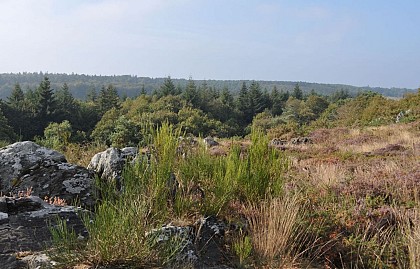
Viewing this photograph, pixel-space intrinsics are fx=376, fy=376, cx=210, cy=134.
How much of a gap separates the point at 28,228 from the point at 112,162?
5.50 ft

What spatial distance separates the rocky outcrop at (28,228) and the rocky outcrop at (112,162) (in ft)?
3.50

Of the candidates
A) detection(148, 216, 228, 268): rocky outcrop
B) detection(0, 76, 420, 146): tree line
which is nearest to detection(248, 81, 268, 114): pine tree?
detection(0, 76, 420, 146): tree line

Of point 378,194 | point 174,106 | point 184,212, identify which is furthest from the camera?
point 174,106

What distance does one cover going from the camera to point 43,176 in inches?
197

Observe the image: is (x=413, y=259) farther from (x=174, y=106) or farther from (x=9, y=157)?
(x=174, y=106)

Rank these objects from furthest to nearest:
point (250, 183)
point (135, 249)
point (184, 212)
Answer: point (250, 183)
point (184, 212)
point (135, 249)

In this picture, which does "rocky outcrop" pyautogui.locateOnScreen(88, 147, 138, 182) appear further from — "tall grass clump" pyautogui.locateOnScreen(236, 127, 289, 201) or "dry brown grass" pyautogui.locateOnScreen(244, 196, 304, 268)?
"dry brown grass" pyautogui.locateOnScreen(244, 196, 304, 268)

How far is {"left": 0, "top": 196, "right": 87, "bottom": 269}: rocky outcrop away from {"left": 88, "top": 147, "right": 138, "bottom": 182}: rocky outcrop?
1.07 metres

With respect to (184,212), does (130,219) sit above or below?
above

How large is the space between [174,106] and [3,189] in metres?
59.9

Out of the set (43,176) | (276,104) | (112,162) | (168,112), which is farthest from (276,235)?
(276,104)

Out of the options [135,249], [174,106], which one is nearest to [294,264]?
[135,249]

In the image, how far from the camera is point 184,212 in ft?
12.6

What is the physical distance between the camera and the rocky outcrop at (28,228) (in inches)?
108
